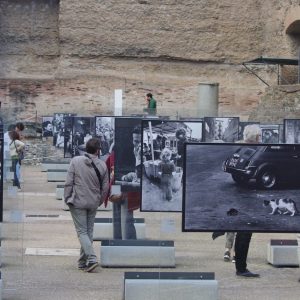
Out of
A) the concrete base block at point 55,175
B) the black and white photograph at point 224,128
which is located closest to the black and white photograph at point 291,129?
the black and white photograph at point 224,128

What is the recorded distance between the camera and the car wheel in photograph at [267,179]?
32.4 feet

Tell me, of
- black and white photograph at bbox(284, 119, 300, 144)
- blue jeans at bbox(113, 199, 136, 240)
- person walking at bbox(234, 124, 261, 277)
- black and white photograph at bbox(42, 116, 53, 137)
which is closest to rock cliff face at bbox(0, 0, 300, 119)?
black and white photograph at bbox(42, 116, 53, 137)

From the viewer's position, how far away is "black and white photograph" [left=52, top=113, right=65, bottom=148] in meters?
30.1

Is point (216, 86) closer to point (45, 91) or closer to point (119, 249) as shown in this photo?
point (45, 91)

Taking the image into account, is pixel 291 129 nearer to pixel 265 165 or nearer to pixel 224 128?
pixel 224 128

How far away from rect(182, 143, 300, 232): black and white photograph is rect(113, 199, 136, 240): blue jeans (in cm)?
248

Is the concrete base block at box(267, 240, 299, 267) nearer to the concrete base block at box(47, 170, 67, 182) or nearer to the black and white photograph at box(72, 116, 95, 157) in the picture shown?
the black and white photograph at box(72, 116, 95, 157)

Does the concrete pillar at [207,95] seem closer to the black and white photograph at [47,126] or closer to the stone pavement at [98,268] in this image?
the black and white photograph at [47,126]

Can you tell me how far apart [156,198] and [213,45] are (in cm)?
2987

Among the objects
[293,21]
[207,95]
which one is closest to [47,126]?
[207,95]

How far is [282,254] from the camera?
39.0 feet

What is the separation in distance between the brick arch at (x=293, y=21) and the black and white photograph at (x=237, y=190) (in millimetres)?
28287

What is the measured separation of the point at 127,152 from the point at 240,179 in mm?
3296

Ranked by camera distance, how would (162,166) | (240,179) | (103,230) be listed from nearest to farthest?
(240,179) < (162,166) < (103,230)
